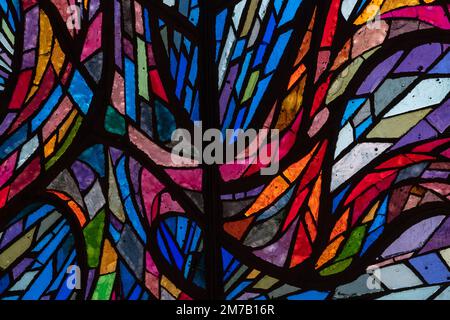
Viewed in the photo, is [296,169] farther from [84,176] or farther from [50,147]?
[50,147]

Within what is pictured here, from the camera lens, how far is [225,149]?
13.7 ft

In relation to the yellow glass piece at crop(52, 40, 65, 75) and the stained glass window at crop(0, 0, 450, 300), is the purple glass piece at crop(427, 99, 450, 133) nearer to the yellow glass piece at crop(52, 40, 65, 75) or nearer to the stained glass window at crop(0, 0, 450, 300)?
the stained glass window at crop(0, 0, 450, 300)

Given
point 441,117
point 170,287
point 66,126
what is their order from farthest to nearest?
1. point 66,126
2. point 170,287
3. point 441,117

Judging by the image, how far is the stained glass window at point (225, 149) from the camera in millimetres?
4031

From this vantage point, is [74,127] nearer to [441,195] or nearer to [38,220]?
[38,220]

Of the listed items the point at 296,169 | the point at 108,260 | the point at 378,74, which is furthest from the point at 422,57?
the point at 108,260

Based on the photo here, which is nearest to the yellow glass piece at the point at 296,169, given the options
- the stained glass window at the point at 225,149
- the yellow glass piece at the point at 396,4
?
the stained glass window at the point at 225,149

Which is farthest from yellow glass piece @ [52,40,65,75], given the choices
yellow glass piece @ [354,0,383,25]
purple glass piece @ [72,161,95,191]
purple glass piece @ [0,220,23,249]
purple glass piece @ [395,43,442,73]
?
purple glass piece @ [395,43,442,73]

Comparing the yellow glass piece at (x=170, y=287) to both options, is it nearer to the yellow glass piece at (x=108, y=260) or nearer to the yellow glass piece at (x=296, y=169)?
the yellow glass piece at (x=108, y=260)

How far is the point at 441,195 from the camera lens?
3.99m

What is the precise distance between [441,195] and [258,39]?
817mm

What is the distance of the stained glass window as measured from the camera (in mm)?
4031
